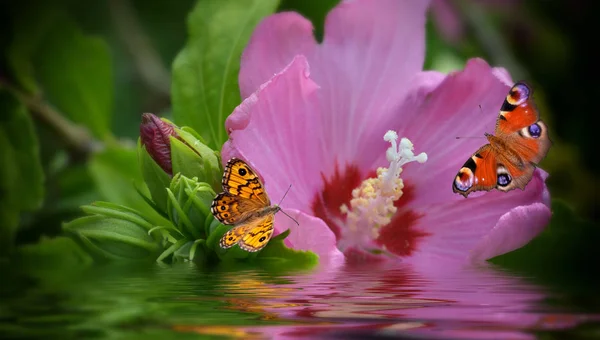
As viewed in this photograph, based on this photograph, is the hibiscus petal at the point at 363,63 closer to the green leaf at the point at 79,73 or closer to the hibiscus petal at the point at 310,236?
the hibiscus petal at the point at 310,236

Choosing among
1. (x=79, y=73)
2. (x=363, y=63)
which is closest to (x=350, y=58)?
(x=363, y=63)

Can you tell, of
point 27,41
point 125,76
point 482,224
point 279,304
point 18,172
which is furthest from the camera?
point 125,76

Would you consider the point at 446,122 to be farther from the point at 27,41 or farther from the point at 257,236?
the point at 27,41

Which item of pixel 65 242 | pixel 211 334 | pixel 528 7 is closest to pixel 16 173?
pixel 65 242

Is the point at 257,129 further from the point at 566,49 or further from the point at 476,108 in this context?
the point at 566,49


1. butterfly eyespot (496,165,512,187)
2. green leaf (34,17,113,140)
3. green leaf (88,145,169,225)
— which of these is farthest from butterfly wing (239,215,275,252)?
green leaf (34,17,113,140)

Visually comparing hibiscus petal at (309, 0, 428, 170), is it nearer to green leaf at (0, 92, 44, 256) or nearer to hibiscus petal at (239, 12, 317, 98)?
hibiscus petal at (239, 12, 317, 98)

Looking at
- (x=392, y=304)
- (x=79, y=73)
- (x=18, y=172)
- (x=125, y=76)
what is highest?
(x=125, y=76)
